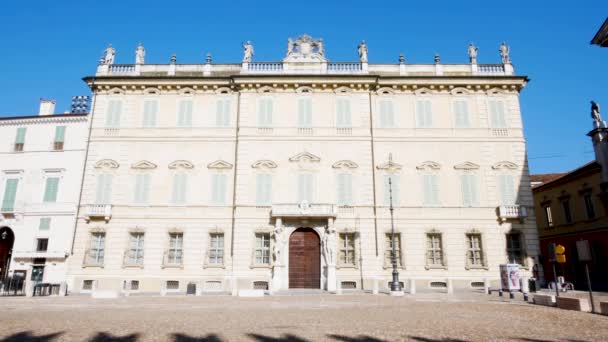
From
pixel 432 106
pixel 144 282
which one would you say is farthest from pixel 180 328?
pixel 432 106

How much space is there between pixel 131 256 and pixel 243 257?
7489 mm

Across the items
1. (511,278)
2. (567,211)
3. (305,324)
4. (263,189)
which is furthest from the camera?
(567,211)

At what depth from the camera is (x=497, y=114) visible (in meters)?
28.2

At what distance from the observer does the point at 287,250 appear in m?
25.5

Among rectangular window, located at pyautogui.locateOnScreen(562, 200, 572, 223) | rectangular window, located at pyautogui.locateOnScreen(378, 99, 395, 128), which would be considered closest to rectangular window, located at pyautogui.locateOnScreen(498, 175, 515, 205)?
rectangular window, located at pyautogui.locateOnScreen(378, 99, 395, 128)

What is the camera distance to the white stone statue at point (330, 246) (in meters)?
24.9

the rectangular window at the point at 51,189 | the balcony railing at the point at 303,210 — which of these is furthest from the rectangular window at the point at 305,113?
the rectangular window at the point at 51,189

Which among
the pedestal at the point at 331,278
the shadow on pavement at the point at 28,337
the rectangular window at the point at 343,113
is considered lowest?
the shadow on pavement at the point at 28,337

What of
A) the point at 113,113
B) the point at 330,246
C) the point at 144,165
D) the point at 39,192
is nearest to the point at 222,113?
the point at 144,165

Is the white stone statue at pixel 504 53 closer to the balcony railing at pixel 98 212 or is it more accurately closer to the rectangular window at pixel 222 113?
the rectangular window at pixel 222 113

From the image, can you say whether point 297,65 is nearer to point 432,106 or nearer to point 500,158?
point 432,106

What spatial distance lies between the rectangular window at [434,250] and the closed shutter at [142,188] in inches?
760

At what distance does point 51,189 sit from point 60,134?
408cm

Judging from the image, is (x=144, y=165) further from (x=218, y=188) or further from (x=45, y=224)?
(x=45, y=224)
